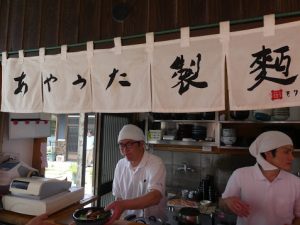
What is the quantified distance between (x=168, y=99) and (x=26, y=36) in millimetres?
1787

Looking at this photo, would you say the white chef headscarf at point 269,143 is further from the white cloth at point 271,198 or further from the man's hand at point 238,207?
the man's hand at point 238,207

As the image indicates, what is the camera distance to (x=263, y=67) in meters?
1.85

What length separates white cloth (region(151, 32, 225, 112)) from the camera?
1.99 meters

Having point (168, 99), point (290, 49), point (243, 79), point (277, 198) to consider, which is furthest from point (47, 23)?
point (277, 198)

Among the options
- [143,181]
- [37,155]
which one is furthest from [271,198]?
[37,155]

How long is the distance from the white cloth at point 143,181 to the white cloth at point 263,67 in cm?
132

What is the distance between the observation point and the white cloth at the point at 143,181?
113 inches

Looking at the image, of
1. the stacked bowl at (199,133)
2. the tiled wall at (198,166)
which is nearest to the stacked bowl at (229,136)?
the stacked bowl at (199,133)

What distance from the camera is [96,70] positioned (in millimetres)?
2432

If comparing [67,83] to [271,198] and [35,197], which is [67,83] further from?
[271,198]

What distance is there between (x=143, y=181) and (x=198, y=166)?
8.96ft

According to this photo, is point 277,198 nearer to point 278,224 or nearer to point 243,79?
point 278,224

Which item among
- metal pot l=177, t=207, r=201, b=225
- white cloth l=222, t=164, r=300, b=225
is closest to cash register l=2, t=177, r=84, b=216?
metal pot l=177, t=207, r=201, b=225

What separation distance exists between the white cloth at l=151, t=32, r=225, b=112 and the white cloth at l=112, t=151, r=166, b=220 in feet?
3.30
